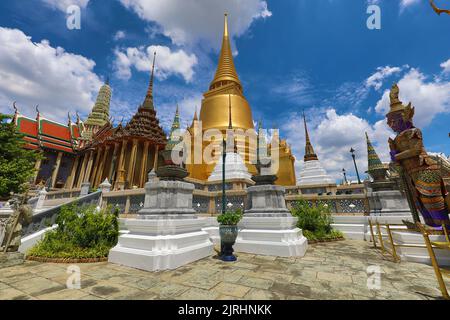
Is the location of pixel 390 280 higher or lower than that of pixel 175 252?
lower

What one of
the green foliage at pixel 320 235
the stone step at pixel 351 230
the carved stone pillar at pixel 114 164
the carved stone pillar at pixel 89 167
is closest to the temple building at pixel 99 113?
the carved stone pillar at pixel 89 167

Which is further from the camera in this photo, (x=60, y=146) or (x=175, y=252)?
(x=60, y=146)

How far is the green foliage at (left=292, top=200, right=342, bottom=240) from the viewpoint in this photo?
26.8 ft

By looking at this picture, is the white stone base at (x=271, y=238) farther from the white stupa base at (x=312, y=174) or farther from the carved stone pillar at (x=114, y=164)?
the carved stone pillar at (x=114, y=164)

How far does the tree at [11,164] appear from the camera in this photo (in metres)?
15.0

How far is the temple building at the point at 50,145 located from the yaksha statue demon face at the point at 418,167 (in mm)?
37699

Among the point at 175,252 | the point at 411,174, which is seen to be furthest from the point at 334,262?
the point at 175,252

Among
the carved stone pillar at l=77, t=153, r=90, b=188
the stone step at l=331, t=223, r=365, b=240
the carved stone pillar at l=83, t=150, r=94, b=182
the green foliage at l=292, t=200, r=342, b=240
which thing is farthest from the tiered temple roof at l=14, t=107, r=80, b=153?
the stone step at l=331, t=223, r=365, b=240

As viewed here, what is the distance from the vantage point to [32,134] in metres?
30.0

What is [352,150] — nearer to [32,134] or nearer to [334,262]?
[334,262]

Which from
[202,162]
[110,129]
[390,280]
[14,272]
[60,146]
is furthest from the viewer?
[60,146]

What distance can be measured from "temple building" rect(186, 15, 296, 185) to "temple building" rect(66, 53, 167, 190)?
18.8 ft

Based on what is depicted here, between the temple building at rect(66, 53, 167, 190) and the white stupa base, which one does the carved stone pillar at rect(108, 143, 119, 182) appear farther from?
the white stupa base

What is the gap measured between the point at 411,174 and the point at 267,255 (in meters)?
4.51
